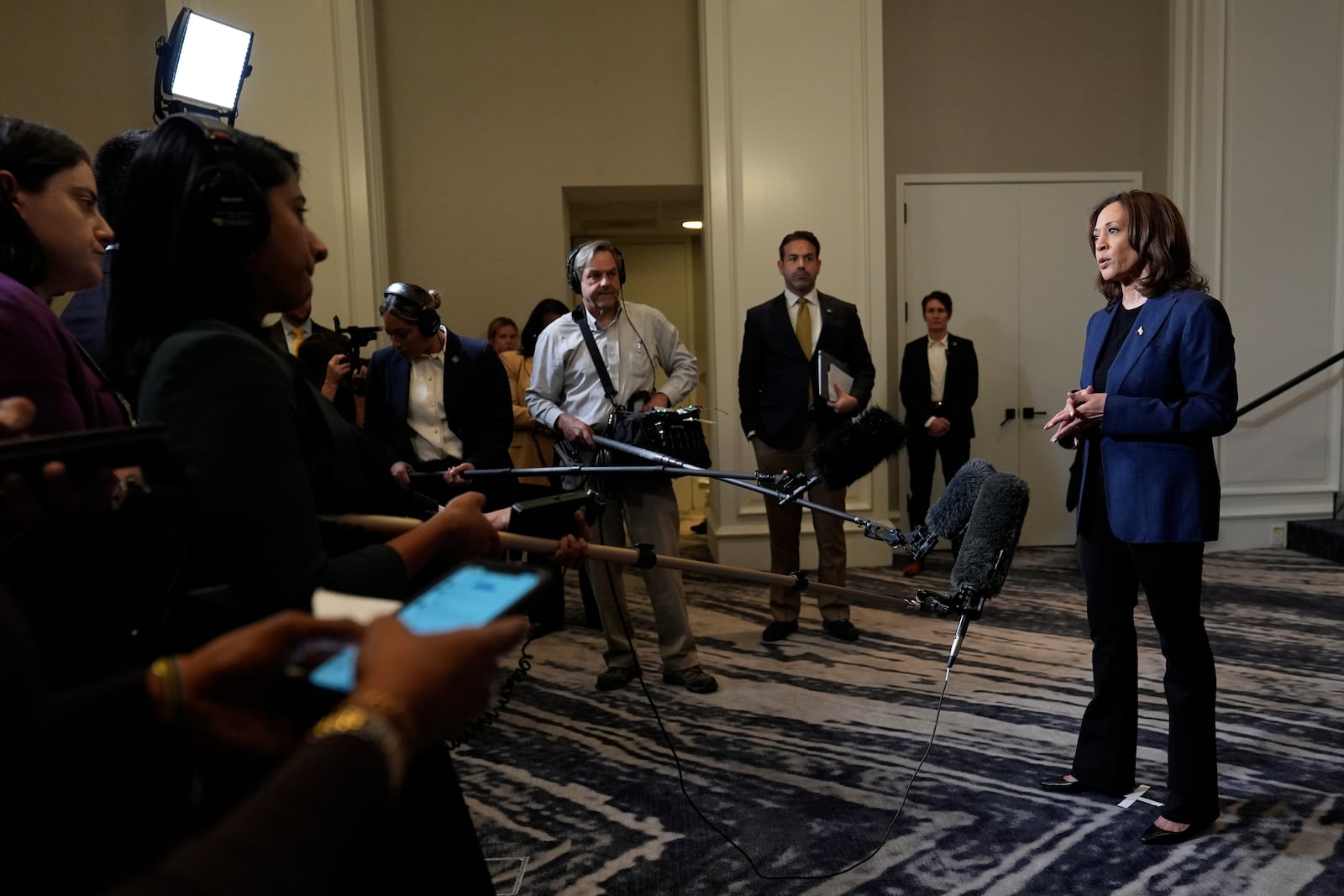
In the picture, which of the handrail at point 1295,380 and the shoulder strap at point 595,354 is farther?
the handrail at point 1295,380

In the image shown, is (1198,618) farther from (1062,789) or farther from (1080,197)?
(1080,197)

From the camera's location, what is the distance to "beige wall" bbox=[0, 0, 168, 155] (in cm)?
479

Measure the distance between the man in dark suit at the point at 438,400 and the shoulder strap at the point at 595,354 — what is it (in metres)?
0.34

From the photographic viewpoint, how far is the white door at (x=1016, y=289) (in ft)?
18.6

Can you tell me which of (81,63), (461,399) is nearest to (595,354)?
(461,399)

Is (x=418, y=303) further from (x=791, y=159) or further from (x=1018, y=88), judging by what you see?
(x=1018, y=88)

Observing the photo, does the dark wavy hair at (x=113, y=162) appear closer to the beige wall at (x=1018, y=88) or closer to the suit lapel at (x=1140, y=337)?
the suit lapel at (x=1140, y=337)

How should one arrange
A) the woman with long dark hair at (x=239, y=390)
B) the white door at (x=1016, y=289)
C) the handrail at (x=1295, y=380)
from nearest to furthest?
the woman with long dark hair at (x=239, y=390), the handrail at (x=1295, y=380), the white door at (x=1016, y=289)

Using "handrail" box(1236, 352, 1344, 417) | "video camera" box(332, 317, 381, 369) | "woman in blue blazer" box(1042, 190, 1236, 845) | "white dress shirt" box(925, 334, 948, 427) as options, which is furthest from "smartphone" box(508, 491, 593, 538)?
"handrail" box(1236, 352, 1344, 417)

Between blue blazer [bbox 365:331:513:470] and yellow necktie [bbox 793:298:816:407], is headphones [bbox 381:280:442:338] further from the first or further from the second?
yellow necktie [bbox 793:298:816:407]

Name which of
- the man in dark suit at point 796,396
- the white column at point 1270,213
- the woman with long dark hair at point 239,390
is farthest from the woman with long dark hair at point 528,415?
the white column at point 1270,213

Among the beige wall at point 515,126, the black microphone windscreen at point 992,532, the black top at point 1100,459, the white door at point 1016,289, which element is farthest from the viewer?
the white door at point 1016,289

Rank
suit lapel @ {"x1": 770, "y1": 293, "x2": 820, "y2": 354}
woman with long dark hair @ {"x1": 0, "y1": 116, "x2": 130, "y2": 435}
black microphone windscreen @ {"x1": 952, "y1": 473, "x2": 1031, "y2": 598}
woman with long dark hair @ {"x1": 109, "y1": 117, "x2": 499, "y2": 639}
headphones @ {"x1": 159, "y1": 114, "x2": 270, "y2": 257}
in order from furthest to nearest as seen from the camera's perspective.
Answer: suit lapel @ {"x1": 770, "y1": 293, "x2": 820, "y2": 354} < black microphone windscreen @ {"x1": 952, "y1": 473, "x2": 1031, "y2": 598} < woman with long dark hair @ {"x1": 0, "y1": 116, "x2": 130, "y2": 435} < headphones @ {"x1": 159, "y1": 114, "x2": 270, "y2": 257} < woman with long dark hair @ {"x1": 109, "y1": 117, "x2": 499, "y2": 639}

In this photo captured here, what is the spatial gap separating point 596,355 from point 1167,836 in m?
2.24
